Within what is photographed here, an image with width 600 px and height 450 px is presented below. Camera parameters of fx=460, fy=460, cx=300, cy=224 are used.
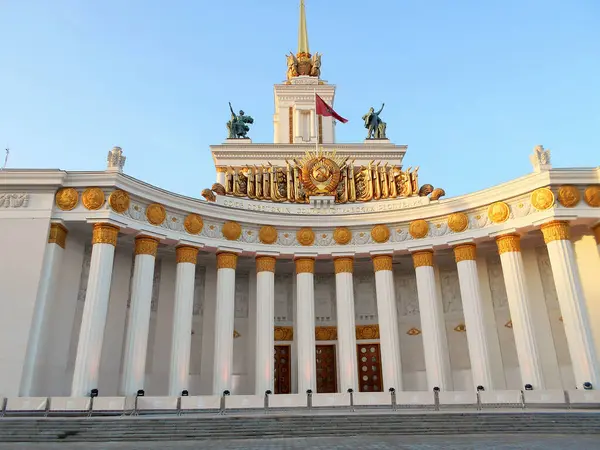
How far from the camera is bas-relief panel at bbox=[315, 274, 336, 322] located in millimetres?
22047

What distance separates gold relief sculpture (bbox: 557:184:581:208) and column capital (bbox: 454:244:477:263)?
370cm

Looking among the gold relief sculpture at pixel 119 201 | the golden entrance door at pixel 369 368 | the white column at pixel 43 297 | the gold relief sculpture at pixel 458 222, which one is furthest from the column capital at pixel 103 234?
the gold relief sculpture at pixel 458 222

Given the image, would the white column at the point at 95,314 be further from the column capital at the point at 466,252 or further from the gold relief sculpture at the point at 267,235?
the column capital at the point at 466,252

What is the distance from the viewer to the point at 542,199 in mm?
17328

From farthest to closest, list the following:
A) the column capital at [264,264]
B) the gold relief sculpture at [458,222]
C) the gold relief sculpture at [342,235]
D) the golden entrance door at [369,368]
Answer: the gold relief sculpture at [342,235]
the golden entrance door at [369,368]
the column capital at [264,264]
the gold relief sculpture at [458,222]

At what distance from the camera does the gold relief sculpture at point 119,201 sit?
16.9 meters

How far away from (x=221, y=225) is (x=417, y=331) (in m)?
10.2

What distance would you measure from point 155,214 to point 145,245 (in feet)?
4.26

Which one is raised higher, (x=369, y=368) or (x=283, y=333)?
(x=283, y=333)

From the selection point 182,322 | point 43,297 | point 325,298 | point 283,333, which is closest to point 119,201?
point 43,297

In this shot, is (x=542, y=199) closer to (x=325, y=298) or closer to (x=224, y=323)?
(x=325, y=298)

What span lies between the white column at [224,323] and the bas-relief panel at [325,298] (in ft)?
16.2

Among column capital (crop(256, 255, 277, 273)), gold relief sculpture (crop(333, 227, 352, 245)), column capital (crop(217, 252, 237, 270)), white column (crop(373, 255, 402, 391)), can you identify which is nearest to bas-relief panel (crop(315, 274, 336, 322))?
gold relief sculpture (crop(333, 227, 352, 245))

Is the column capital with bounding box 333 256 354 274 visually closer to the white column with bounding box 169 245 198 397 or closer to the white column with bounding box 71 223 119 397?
the white column with bounding box 169 245 198 397
